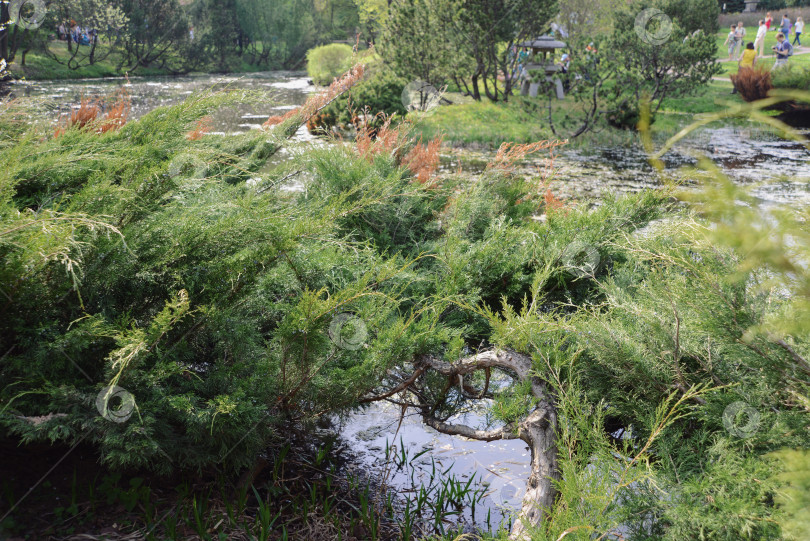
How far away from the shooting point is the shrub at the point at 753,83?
16.8 meters

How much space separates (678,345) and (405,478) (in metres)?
1.51

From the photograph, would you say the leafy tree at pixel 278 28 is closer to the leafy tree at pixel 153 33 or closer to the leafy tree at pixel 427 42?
the leafy tree at pixel 153 33

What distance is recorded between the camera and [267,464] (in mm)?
2873

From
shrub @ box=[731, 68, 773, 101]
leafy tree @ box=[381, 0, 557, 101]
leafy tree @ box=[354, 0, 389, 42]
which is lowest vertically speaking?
shrub @ box=[731, 68, 773, 101]

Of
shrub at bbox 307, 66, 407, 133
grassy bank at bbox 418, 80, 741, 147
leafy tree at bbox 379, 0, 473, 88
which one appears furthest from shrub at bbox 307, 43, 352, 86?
shrub at bbox 307, 66, 407, 133

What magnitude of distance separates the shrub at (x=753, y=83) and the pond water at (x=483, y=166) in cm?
189

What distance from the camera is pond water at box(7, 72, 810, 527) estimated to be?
10.2ft

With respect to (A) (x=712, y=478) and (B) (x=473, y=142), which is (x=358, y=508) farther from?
(B) (x=473, y=142)

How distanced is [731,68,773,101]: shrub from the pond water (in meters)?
1.89

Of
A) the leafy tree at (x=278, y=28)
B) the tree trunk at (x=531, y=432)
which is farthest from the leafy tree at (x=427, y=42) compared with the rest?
the leafy tree at (x=278, y=28)

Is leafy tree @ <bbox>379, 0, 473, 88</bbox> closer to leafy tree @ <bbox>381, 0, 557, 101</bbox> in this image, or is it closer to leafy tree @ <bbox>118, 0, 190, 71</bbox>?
leafy tree @ <bbox>381, 0, 557, 101</bbox>

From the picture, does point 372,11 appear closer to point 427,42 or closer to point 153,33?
point 153,33

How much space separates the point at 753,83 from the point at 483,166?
10309mm

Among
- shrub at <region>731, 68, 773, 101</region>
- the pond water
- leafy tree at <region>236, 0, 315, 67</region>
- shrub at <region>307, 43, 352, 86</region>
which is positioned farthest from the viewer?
leafy tree at <region>236, 0, 315, 67</region>
